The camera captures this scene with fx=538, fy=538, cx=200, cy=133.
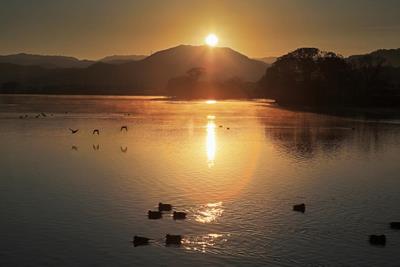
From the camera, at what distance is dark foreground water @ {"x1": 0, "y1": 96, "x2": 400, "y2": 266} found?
60.8ft

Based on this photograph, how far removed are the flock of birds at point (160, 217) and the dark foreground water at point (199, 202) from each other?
280 mm

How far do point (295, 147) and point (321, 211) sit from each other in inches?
1127

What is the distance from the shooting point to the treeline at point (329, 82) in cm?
13912

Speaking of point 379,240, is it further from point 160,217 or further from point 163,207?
point 163,207

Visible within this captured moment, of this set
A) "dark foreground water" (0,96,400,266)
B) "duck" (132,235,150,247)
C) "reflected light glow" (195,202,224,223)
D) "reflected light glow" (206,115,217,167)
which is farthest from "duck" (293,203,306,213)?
"reflected light glow" (206,115,217,167)

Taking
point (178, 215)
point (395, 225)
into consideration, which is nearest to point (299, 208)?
point (395, 225)

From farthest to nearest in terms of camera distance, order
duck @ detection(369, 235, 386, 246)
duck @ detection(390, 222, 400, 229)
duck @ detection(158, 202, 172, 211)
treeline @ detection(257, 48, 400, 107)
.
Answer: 1. treeline @ detection(257, 48, 400, 107)
2. duck @ detection(158, 202, 172, 211)
3. duck @ detection(390, 222, 400, 229)
4. duck @ detection(369, 235, 386, 246)

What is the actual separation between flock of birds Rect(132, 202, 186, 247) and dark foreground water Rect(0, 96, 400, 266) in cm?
28

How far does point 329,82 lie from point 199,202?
128831 mm

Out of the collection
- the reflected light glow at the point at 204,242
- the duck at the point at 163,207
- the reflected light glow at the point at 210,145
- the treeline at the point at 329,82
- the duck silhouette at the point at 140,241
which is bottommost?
the reflected light glow at the point at 204,242

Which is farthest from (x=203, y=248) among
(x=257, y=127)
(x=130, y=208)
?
(x=257, y=127)

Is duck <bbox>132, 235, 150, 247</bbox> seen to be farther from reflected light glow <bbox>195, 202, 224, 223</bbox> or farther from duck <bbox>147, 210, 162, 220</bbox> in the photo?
reflected light glow <bbox>195, 202, 224, 223</bbox>

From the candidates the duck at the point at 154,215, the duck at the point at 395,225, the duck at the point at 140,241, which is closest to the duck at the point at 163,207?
the duck at the point at 154,215

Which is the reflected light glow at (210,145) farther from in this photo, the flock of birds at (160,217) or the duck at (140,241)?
the duck at (140,241)
